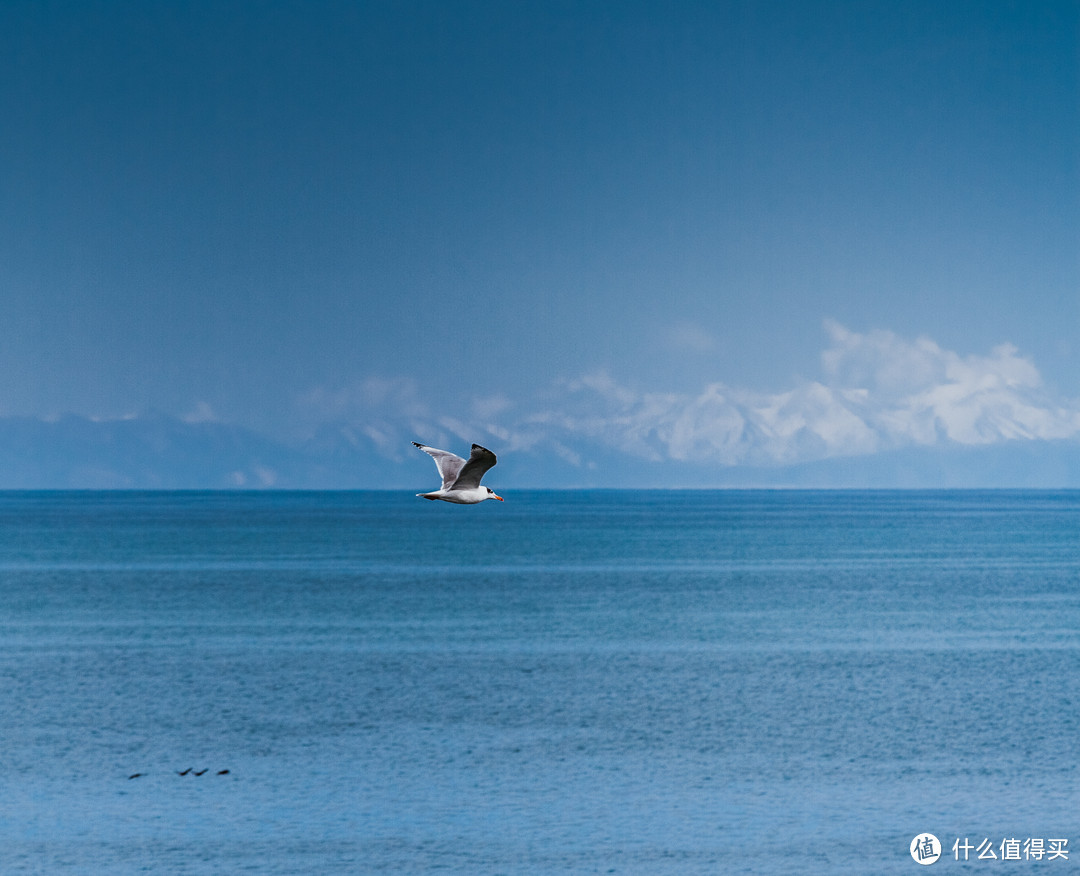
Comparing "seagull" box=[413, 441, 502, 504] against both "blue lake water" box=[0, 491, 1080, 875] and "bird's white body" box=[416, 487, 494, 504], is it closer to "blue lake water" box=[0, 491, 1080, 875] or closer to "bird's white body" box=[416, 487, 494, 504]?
"bird's white body" box=[416, 487, 494, 504]

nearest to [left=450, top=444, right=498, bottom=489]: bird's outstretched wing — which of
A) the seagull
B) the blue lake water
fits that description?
the seagull

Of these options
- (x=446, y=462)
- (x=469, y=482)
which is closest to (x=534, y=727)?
(x=446, y=462)

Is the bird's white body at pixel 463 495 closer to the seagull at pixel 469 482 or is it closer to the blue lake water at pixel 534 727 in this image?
the seagull at pixel 469 482

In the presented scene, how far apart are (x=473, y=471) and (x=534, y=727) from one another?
1171 inches

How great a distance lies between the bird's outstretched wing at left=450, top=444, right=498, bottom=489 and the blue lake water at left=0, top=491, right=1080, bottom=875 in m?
17.9

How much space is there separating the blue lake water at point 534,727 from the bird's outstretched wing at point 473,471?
17.9 m

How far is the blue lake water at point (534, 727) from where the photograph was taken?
2973 centimetres

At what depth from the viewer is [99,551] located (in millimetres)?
129625

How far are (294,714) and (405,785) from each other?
10.3m

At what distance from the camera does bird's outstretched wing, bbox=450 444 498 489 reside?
1249cm

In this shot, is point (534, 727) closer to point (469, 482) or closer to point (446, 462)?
point (446, 462)

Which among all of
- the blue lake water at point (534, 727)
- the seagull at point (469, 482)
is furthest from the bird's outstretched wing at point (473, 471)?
the blue lake water at point (534, 727)

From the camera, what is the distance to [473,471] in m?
12.7

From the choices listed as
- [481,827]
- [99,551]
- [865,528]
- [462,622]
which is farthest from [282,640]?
[865,528]
